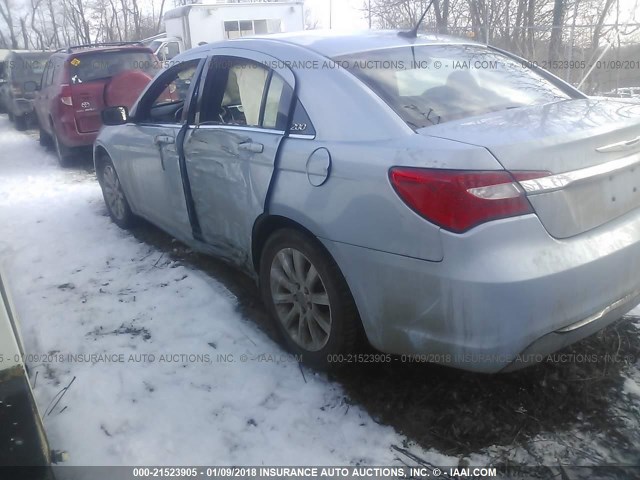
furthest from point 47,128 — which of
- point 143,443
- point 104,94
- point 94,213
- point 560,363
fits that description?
point 560,363

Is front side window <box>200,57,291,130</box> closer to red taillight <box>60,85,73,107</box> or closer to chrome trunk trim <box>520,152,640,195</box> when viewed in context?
chrome trunk trim <box>520,152,640,195</box>

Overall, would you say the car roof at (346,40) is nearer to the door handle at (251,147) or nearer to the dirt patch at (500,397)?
the door handle at (251,147)

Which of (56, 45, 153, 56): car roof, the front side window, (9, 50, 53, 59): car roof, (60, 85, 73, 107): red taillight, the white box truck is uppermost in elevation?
the white box truck

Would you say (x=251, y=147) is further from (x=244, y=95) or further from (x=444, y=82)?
(x=444, y=82)

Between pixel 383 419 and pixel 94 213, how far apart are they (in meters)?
4.44

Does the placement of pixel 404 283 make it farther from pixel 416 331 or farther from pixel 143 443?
pixel 143 443

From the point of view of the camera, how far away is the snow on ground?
245 cm

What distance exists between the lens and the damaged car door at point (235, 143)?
2.96 m

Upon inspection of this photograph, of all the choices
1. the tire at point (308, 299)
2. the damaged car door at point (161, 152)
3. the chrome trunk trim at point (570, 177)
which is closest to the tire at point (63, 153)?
the damaged car door at point (161, 152)

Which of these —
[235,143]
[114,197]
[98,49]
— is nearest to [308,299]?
[235,143]

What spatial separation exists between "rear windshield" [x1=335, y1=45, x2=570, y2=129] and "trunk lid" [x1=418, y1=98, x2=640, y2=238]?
0.17m

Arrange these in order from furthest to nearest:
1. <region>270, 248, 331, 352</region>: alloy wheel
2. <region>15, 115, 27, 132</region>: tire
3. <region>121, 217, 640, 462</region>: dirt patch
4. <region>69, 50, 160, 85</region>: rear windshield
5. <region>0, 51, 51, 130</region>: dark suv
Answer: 1. <region>15, 115, 27, 132</region>: tire
2. <region>0, 51, 51, 130</region>: dark suv
3. <region>69, 50, 160, 85</region>: rear windshield
4. <region>270, 248, 331, 352</region>: alloy wheel
5. <region>121, 217, 640, 462</region>: dirt patch

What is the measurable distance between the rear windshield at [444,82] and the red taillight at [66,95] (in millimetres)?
6408

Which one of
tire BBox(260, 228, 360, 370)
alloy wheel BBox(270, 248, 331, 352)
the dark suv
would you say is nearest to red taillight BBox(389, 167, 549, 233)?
tire BBox(260, 228, 360, 370)
